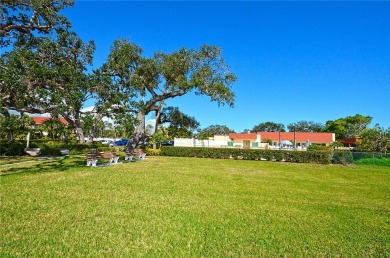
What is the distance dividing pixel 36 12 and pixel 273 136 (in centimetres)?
6154

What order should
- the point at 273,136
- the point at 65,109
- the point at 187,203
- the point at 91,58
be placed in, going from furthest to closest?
the point at 273,136
the point at 91,58
the point at 65,109
the point at 187,203

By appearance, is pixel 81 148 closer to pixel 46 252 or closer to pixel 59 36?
pixel 59 36

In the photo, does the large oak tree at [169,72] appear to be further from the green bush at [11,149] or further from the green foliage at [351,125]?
the green foliage at [351,125]

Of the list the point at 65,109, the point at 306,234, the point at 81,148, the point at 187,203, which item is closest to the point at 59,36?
the point at 65,109

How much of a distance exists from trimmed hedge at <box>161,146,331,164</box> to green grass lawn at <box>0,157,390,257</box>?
14.5m

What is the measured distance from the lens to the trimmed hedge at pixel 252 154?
2261cm

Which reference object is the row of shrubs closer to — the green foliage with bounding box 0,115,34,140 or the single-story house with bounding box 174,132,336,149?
the green foliage with bounding box 0,115,34,140

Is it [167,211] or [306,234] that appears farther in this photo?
[167,211]

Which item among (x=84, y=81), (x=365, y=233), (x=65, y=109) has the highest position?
(x=84, y=81)

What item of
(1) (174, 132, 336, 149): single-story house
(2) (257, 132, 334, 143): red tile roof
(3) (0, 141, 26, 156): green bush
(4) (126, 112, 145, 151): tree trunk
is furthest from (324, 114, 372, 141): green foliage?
(3) (0, 141, 26, 156): green bush

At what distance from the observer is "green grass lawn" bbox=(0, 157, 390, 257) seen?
3.97m

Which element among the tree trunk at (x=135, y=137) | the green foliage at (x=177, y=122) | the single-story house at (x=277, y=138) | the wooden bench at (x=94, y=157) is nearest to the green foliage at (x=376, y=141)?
Answer: the single-story house at (x=277, y=138)

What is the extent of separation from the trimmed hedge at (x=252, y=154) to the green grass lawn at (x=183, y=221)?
47.5ft

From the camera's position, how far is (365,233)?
4973 millimetres
